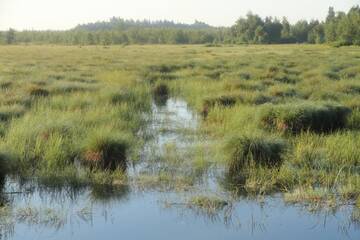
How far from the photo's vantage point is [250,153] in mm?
Result: 9164

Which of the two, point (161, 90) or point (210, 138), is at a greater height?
point (161, 90)

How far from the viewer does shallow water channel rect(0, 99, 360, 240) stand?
261 inches

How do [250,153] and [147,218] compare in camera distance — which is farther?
[250,153]

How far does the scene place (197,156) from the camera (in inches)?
392

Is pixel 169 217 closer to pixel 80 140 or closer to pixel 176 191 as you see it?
pixel 176 191

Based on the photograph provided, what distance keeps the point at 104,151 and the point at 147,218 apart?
249 cm

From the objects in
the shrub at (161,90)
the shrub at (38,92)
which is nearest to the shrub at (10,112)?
the shrub at (38,92)

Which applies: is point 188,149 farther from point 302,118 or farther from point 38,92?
point 38,92

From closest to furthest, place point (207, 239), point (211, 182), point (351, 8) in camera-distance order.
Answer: point (207, 239), point (211, 182), point (351, 8)

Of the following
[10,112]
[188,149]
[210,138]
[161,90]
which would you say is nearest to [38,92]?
[10,112]

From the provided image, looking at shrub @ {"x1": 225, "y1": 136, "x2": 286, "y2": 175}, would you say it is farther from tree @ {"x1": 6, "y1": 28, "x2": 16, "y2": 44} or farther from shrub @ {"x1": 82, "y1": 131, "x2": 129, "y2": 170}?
tree @ {"x1": 6, "y1": 28, "x2": 16, "y2": 44}

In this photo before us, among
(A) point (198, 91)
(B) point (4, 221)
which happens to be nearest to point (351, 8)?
(A) point (198, 91)

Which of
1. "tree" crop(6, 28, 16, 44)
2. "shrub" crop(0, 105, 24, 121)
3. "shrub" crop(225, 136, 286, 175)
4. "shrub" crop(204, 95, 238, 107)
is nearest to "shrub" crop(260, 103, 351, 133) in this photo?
"shrub" crop(225, 136, 286, 175)

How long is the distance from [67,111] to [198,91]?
6.74m
